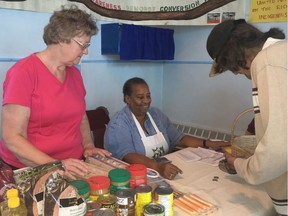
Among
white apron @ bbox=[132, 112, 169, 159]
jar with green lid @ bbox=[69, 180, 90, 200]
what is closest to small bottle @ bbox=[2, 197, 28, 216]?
jar with green lid @ bbox=[69, 180, 90, 200]

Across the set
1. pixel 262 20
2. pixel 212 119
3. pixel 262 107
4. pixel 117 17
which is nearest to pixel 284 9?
pixel 262 20

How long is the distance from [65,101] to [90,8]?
132cm

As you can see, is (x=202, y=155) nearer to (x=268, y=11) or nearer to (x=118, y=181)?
A: (x=118, y=181)

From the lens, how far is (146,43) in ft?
8.98

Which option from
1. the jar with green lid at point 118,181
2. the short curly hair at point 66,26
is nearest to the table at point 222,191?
the jar with green lid at point 118,181

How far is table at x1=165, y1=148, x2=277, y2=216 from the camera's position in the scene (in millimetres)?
1069

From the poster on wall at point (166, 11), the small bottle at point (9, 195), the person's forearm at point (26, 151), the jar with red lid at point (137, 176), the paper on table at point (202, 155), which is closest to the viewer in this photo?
the small bottle at point (9, 195)

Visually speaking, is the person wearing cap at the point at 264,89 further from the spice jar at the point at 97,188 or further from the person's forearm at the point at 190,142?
the person's forearm at the point at 190,142

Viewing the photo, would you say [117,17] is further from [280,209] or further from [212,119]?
[280,209]

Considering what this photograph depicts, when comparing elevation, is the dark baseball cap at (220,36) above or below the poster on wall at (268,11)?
below

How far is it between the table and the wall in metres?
1.23

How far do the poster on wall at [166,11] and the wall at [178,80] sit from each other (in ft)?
0.57

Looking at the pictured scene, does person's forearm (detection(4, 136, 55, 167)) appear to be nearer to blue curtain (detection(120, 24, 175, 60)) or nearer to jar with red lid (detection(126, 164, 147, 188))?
jar with red lid (detection(126, 164, 147, 188))

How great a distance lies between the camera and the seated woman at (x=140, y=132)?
1.75m
